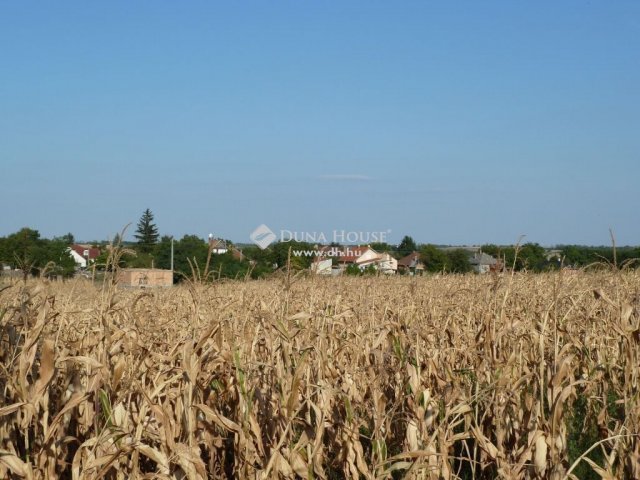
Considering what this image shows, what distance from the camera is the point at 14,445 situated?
3979mm

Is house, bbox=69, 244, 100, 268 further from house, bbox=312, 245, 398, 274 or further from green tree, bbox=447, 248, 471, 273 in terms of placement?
green tree, bbox=447, 248, 471, 273

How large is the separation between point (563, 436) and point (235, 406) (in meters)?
1.82

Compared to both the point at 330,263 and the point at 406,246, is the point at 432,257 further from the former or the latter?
the point at 330,263

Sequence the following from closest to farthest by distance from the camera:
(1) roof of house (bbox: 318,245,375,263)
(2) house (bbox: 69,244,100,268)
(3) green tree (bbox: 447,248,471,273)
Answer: (1) roof of house (bbox: 318,245,375,263) → (2) house (bbox: 69,244,100,268) → (3) green tree (bbox: 447,248,471,273)

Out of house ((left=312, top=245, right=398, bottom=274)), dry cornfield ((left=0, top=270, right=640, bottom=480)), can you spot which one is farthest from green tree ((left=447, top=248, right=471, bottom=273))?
dry cornfield ((left=0, top=270, right=640, bottom=480))

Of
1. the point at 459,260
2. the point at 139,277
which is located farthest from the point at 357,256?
the point at 459,260

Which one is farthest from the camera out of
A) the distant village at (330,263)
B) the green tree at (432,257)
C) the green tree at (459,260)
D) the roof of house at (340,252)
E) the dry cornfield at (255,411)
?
the green tree at (432,257)

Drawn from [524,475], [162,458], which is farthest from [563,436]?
[162,458]

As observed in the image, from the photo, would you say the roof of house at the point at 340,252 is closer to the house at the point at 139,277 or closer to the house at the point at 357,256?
the house at the point at 357,256

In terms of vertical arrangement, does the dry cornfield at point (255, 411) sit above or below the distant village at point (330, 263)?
below

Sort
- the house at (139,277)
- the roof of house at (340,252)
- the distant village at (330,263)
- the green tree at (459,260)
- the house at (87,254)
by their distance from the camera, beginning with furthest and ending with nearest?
the green tree at (459,260) < the house at (139,277) < the house at (87,254) < the distant village at (330,263) < the roof of house at (340,252)

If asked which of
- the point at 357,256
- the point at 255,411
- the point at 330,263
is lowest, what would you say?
the point at 255,411

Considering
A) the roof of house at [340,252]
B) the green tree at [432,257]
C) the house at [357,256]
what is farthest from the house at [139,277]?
the green tree at [432,257]

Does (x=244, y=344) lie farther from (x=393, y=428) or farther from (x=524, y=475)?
(x=524, y=475)
